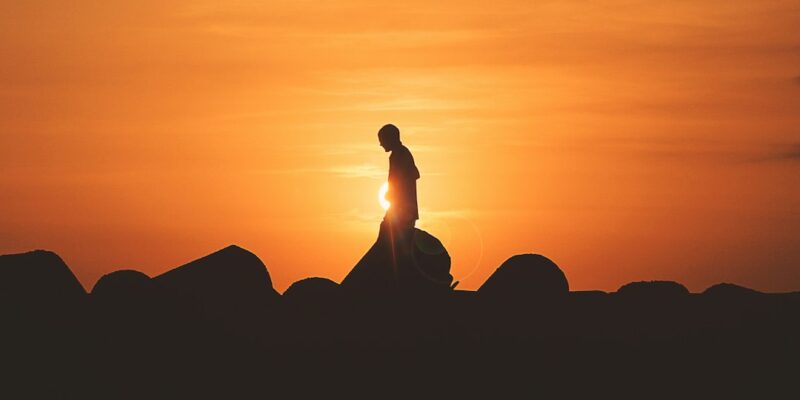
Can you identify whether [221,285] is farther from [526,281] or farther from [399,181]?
[526,281]

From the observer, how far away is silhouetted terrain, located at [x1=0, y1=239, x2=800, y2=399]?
2156 centimetres

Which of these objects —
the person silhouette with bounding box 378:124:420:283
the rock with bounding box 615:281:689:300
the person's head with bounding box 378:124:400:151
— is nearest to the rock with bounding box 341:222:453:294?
the person silhouette with bounding box 378:124:420:283

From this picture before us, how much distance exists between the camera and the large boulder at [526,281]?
24875mm

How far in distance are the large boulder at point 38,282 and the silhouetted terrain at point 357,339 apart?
0.03 meters

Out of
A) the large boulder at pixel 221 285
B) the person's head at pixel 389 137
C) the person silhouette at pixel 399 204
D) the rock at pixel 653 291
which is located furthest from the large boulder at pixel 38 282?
the rock at pixel 653 291

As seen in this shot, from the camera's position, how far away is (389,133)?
71.7 feet

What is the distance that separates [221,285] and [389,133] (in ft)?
15.0

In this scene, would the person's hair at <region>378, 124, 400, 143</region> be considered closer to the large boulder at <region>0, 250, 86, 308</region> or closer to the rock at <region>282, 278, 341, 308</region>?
the rock at <region>282, 278, 341, 308</region>

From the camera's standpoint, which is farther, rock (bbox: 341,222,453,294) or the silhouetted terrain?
rock (bbox: 341,222,453,294)

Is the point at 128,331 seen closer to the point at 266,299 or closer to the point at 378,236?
the point at 266,299

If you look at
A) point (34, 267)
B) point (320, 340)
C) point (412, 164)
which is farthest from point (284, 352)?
point (34, 267)

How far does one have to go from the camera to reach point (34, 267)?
24625mm

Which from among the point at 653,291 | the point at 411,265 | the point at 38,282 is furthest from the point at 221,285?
the point at 653,291

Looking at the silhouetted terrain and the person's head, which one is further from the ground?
the person's head
